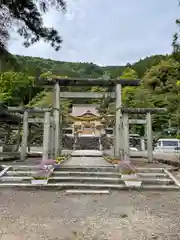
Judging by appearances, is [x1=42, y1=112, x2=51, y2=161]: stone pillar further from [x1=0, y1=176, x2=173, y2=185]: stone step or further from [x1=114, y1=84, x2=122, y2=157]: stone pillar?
[x1=114, y1=84, x2=122, y2=157]: stone pillar

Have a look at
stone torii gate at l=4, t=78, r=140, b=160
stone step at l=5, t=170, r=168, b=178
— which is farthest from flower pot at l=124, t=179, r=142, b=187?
stone torii gate at l=4, t=78, r=140, b=160

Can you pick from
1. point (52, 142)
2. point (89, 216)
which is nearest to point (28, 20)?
point (89, 216)

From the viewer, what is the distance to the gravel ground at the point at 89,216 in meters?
3.59

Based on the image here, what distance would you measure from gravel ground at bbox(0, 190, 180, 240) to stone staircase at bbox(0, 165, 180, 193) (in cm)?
37

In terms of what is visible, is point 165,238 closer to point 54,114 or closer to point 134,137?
point 54,114

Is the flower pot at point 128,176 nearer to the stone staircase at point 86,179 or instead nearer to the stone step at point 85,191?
the stone staircase at point 86,179

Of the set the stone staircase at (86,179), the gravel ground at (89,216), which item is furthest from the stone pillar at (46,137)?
the gravel ground at (89,216)

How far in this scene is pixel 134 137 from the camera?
2244 centimetres

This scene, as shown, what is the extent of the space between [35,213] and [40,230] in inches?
32.6

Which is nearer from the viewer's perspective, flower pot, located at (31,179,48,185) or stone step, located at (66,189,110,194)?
stone step, located at (66,189,110,194)

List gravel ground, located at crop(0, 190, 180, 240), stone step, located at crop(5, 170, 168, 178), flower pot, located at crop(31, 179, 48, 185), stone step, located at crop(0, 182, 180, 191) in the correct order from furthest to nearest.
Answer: stone step, located at crop(5, 170, 168, 178) < flower pot, located at crop(31, 179, 48, 185) < stone step, located at crop(0, 182, 180, 191) < gravel ground, located at crop(0, 190, 180, 240)

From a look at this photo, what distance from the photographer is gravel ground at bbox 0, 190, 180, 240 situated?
3588 mm

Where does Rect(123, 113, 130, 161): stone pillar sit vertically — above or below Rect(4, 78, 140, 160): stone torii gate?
below

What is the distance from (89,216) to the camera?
14.4ft
